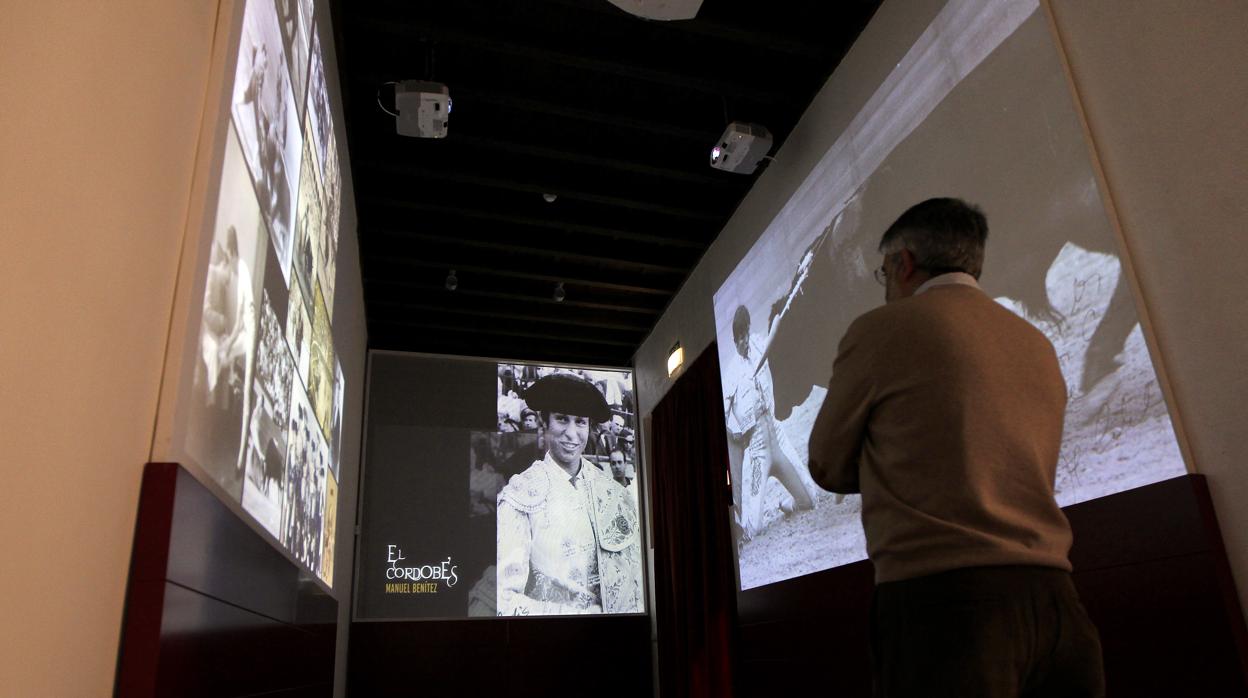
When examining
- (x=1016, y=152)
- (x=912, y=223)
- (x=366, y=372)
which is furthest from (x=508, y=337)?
(x=912, y=223)

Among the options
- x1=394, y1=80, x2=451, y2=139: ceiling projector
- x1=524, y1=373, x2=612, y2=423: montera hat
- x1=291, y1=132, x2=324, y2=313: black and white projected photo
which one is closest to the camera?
x1=291, y1=132, x2=324, y2=313: black and white projected photo

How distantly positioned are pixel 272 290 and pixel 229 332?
1.80 ft

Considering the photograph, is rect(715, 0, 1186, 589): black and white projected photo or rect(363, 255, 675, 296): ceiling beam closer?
rect(715, 0, 1186, 589): black and white projected photo

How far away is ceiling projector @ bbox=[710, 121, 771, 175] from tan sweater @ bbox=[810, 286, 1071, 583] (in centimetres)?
337

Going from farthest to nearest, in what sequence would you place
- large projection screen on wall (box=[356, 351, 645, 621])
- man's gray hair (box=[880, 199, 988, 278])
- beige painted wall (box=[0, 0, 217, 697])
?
large projection screen on wall (box=[356, 351, 645, 621]) → man's gray hair (box=[880, 199, 988, 278]) → beige painted wall (box=[0, 0, 217, 697])

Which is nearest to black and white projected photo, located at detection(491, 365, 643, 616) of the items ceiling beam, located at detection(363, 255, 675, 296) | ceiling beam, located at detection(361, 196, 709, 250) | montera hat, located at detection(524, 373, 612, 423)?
montera hat, located at detection(524, 373, 612, 423)

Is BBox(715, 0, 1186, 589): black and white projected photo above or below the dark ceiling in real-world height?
below

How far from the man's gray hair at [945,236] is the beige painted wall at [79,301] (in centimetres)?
135

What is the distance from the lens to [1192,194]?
2.32 m

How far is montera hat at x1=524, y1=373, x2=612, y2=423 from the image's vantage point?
308 inches

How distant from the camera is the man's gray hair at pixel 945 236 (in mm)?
1493

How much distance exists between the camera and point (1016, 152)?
9.77ft

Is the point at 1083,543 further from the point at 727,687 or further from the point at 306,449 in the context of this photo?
the point at 727,687

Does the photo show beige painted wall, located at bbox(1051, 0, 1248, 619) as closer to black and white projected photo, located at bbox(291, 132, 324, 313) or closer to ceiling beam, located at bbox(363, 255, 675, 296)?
black and white projected photo, located at bbox(291, 132, 324, 313)
